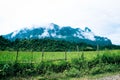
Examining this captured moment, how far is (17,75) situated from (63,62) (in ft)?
17.3

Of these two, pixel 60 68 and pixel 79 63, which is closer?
pixel 60 68

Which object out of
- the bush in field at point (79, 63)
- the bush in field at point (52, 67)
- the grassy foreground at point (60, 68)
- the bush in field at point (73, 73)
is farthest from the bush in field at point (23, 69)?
the bush in field at point (79, 63)

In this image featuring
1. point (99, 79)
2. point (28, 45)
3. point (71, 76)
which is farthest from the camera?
point (28, 45)

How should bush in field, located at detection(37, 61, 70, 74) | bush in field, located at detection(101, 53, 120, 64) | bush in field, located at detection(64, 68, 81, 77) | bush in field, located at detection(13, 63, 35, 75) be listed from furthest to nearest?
bush in field, located at detection(101, 53, 120, 64), bush in field, located at detection(37, 61, 70, 74), bush in field, located at detection(64, 68, 81, 77), bush in field, located at detection(13, 63, 35, 75)

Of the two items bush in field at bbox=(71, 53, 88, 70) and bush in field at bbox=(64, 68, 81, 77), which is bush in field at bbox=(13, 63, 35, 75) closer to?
bush in field at bbox=(64, 68, 81, 77)

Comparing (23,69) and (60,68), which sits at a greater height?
(23,69)

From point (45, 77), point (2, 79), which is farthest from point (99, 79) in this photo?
point (2, 79)

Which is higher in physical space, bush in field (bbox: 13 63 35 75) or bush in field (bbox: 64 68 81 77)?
bush in field (bbox: 13 63 35 75)

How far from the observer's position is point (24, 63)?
22.8 metres

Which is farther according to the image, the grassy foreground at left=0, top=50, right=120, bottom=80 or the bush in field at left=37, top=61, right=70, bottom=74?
the bush in field at left=37, top=61, right=70, bottom=74

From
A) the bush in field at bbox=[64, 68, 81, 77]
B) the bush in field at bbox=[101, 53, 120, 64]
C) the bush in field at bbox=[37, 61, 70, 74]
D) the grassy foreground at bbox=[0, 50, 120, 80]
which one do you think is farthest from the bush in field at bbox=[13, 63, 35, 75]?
the bush in field at bbox=[101, 53, 120, 64]

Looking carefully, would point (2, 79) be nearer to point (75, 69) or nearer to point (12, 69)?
point (12, 69)

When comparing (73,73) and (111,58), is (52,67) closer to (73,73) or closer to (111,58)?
(73,73)

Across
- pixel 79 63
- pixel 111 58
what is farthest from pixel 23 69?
pixel 111 58
